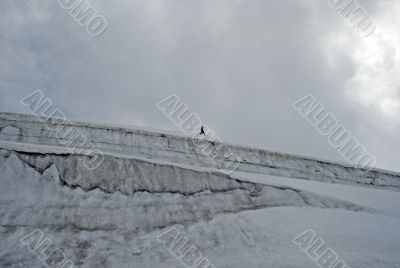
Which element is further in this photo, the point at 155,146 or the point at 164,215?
the point at 155,146

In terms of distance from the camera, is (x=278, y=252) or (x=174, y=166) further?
(x=174, y=166)

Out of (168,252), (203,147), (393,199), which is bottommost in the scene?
(168,252)

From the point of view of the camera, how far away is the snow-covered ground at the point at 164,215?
Result: 833 centimetres

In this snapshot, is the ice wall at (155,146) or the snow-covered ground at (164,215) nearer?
the snow-covered ground at (164,215)

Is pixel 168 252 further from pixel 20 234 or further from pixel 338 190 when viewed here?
pixel 338 190

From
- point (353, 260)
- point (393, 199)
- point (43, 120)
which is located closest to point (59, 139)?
point (43, 120)

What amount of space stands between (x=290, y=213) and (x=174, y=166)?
130 inches

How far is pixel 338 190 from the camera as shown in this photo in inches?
523

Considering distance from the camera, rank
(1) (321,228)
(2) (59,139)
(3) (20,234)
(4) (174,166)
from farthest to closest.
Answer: (2) (59,139)
(4) (174,166)
(1) (321,228)
(3) (20,234)

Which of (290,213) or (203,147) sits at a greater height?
(203,147)

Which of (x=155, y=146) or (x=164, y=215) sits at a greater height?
(x=155, y=146)

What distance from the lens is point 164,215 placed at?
31.8 ft

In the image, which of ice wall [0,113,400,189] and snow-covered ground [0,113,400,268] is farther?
ice wall [0,113,400,189]

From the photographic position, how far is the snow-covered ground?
8.33m
